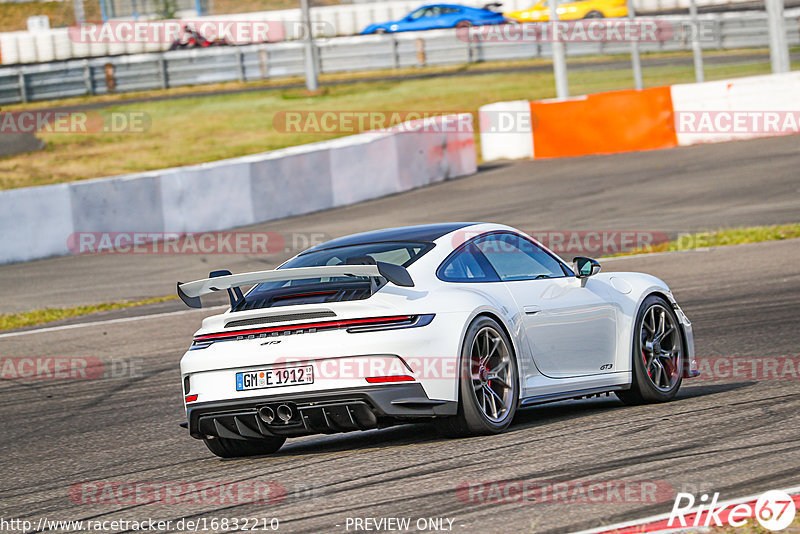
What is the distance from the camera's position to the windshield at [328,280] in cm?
679

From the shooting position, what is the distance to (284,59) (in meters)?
41.5

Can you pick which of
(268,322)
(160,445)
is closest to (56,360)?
(160,445)

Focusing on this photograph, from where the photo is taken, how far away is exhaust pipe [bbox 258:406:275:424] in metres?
6.56

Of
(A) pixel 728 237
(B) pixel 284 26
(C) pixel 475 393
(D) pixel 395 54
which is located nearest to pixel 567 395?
(C) pixel 475 393

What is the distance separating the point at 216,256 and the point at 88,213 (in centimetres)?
266

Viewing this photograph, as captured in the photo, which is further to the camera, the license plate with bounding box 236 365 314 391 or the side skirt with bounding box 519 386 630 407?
the side skirt with bounding box 519 386 630 407

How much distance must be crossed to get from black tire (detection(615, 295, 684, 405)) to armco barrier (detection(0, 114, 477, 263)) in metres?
13.5

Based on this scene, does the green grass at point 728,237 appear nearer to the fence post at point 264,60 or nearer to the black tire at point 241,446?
the black tire at point 241,446

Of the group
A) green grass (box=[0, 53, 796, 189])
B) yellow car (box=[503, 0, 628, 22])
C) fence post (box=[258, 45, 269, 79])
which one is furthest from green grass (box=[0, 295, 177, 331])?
yellow car (box=[503, 0, 628, 22])

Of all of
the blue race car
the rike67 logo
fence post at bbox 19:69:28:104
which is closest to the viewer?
the rike67 logo

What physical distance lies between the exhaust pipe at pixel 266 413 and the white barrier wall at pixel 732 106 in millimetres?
18998

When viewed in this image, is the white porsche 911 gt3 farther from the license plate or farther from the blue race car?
the blue race car

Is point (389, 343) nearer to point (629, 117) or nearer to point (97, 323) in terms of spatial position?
point (97, 323)

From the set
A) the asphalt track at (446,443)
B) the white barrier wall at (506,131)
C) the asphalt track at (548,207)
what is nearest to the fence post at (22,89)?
the white barrier wall at (506,131)
